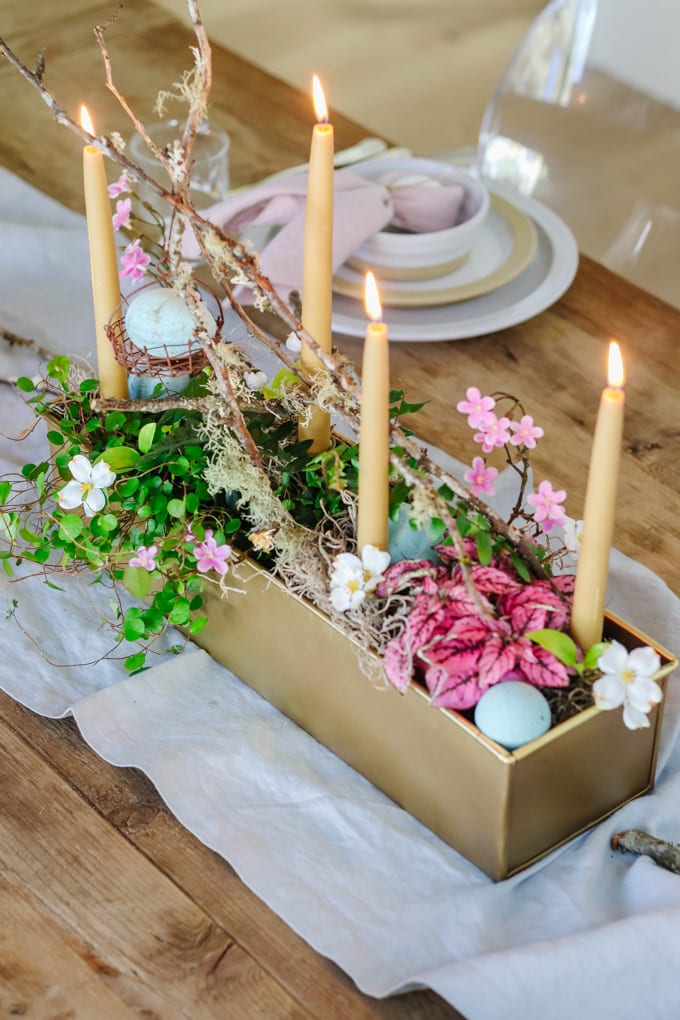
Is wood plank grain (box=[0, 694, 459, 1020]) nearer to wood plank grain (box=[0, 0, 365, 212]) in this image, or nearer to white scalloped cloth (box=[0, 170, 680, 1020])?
white scalloped cloth (box=[0, 170, 680, 1020])

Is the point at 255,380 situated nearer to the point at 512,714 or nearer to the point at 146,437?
the point at 146,437

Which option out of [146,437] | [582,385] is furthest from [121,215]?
[582,385]

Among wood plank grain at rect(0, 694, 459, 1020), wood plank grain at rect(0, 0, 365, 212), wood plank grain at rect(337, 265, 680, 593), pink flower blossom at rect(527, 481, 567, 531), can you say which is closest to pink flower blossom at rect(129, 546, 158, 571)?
wood plank grain at rect(0, 694, 459, 1020)

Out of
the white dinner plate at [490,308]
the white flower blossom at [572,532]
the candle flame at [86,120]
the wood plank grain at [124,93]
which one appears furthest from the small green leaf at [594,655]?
the wood plank grain at [124,93]

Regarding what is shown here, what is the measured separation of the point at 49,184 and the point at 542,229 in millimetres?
538

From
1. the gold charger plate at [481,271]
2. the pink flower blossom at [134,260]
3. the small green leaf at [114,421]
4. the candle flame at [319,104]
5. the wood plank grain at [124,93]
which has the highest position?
the candle flame at [319,104]

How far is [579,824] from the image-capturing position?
2.29 feet

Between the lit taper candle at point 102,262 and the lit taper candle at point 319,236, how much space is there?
0.15 metres

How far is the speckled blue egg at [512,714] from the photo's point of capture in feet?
2.03

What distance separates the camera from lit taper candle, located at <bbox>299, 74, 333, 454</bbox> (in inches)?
26.7

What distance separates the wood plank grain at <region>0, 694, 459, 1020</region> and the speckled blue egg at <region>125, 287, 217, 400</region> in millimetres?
238

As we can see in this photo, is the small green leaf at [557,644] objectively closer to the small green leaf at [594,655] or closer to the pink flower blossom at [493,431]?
the small green leaf at [594,655]

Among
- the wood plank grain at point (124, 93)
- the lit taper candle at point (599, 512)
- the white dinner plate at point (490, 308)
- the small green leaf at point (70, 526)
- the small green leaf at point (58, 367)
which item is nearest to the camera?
the lit taper candle at point (599, 512)

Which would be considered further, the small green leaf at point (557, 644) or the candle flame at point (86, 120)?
the candle flame at point (86, 120)
